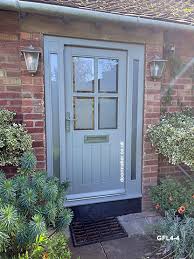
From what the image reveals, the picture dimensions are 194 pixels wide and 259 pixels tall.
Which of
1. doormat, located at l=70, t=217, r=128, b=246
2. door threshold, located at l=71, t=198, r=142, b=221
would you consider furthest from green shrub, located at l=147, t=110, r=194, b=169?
doormat, located at l=70, t=217, r=128, b=246

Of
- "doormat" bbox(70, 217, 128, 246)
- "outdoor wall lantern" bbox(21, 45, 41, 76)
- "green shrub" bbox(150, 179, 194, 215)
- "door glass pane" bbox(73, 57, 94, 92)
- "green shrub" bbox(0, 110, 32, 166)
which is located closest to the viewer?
"green shrub" bbox(0, 110, 32, 166)

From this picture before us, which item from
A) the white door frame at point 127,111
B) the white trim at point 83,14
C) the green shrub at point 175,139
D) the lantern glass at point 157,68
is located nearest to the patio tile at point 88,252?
the white door frame at point 127,111

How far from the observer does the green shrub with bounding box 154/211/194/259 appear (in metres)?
2.29

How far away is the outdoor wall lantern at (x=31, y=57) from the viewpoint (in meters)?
2.60

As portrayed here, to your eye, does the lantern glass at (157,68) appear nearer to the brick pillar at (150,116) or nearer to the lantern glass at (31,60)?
the brick pillar at (150,116)

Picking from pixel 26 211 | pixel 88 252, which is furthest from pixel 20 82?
pixel 88 252

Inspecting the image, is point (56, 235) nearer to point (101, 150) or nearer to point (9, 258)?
point (9, 258)

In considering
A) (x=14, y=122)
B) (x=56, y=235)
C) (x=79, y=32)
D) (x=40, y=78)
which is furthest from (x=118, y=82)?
(x=56, y=235)

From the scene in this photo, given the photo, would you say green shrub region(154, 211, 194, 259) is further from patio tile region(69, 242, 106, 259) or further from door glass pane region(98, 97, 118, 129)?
door glass pane region(98, 97, 118, 129)

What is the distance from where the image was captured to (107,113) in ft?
10.5

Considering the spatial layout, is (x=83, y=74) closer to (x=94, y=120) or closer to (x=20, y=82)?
(x=94, y=120)

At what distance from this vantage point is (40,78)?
109 inches

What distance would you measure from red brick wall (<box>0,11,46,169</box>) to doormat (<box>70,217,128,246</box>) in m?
1.05

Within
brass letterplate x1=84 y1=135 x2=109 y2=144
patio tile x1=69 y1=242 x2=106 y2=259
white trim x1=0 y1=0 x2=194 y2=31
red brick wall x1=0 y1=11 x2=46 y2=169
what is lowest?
patio tile x1=69 y1=242 x2=106 y2=259
